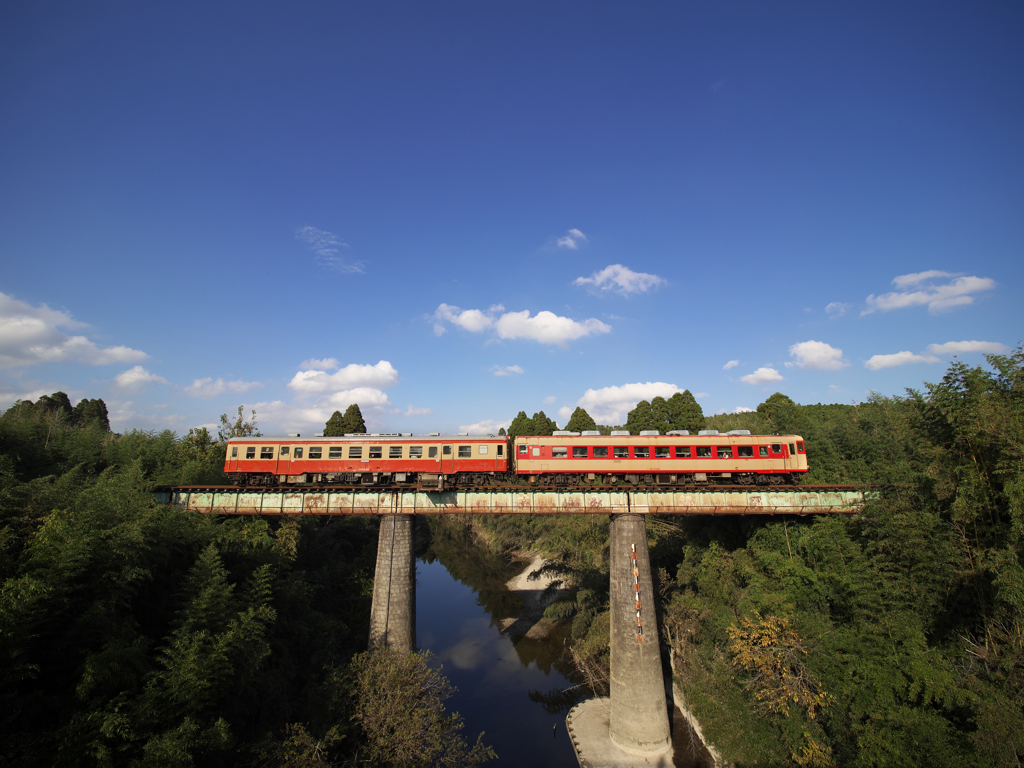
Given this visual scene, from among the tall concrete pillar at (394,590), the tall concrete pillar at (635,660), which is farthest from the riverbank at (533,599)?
the tall concrete pillar at (394,590)

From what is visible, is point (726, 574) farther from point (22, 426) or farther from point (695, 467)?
point (22, 426)

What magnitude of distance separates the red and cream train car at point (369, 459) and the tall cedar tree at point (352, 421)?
3537 centimetres

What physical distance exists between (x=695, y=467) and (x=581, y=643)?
14.0 m

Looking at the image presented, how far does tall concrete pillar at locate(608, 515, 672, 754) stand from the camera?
2092cm

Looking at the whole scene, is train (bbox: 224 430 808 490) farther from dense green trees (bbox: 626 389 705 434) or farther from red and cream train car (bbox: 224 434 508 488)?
dense green trees (bbox: 626 389 705 434)

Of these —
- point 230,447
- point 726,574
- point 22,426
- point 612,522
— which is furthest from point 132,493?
point 726,574

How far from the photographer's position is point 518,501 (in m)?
22.9

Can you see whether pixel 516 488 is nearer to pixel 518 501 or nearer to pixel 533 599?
pixel 518 501

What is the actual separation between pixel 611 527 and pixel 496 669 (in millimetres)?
14993

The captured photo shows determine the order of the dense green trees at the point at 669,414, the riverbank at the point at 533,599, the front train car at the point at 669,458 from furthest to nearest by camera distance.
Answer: the dense green trees at the point at 669,414, the riverbank at the point at 533,599, the front train car at the point at 669,458

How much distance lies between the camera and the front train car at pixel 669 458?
23797 millimetres

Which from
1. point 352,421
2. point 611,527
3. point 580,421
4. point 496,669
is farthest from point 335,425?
point 611,527

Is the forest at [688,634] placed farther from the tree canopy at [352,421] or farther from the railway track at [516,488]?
the tree canopy at [352,421]

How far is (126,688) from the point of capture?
11953 millimetres
